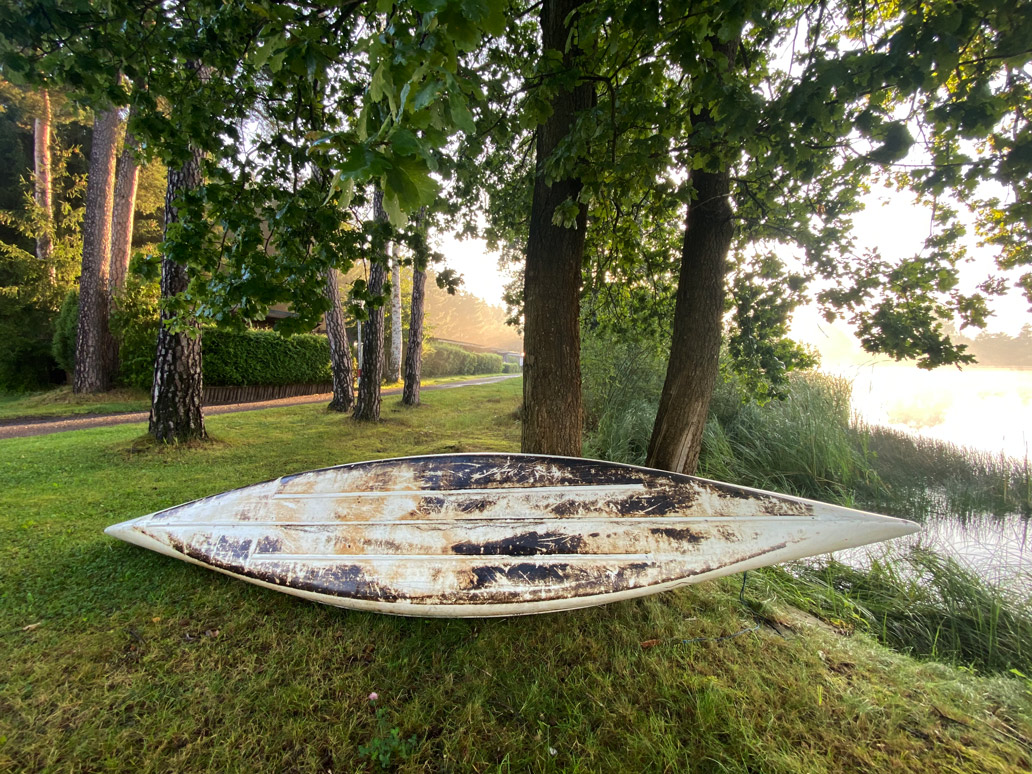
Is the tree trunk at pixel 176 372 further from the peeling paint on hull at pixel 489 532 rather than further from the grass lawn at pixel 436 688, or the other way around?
the peeling paint on hull at pixel 489 532

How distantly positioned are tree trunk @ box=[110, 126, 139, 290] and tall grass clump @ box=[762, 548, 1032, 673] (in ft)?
45.2

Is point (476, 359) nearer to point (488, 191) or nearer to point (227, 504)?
point (488, 191)

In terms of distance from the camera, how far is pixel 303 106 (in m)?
2.59

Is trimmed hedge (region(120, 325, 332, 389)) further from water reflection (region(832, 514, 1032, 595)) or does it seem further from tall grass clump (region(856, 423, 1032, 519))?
tall grass clump (region(856, 423, 1032, 519))

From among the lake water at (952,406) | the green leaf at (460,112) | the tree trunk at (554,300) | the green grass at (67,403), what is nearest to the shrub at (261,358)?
the green grass at (67,403)

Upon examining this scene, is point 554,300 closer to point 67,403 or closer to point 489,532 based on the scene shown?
point 489,532

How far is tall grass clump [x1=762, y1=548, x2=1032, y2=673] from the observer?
231cm

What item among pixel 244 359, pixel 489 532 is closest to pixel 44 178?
pixel 244 359

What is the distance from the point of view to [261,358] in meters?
10.9

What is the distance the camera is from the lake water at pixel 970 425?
11.4ft

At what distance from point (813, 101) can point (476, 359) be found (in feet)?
87.3

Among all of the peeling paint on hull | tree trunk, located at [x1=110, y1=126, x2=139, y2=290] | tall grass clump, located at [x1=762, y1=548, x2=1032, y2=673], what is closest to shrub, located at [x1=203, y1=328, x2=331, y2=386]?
tree trunk, located at [x1=110, y1=126, x2=139, y2=290]

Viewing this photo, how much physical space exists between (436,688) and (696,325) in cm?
284

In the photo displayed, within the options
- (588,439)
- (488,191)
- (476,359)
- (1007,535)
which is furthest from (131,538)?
(476,359)
